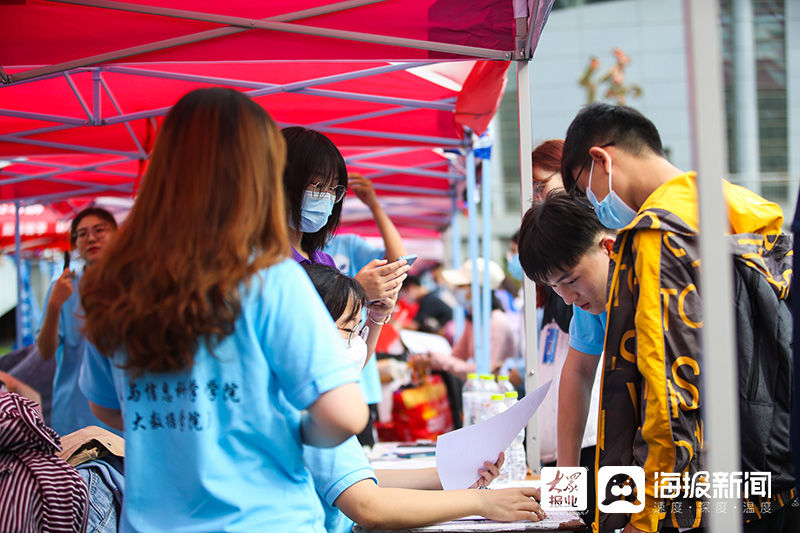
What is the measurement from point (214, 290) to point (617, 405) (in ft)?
2.80

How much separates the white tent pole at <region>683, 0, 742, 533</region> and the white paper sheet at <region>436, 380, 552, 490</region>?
0.65 m

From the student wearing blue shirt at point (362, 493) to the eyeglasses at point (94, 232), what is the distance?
2.36 meters

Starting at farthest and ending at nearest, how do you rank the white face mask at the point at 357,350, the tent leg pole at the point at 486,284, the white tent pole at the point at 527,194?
the tent leg pole at the point at 486,284
the white tent pole at the point at 527,194
the white face mask at the point at 357,350

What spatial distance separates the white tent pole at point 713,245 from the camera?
1.01 meters

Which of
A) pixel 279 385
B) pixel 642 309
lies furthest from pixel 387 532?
pixel 642 309

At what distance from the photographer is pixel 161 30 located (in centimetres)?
242

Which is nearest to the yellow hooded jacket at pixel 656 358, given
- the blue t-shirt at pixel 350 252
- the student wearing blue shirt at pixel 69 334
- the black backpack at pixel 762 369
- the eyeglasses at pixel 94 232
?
the black backpack at pixel 762 369

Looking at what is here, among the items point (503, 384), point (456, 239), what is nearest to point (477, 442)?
point (503, 384)

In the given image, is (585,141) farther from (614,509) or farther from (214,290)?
(214,290)

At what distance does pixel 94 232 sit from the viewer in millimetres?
3773

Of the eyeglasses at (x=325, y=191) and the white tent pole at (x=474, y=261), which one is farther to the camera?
the white tent pole at (x=474, y=261)

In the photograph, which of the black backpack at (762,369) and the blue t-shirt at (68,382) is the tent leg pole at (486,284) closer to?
the blue t-shirt at (68,382)

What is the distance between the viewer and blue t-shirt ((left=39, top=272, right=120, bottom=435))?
3.63 meters

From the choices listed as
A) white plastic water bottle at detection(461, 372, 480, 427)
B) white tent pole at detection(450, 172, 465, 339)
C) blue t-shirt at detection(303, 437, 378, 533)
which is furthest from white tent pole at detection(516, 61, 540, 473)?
white tent pole at detection(450, 172, 465, 339)
